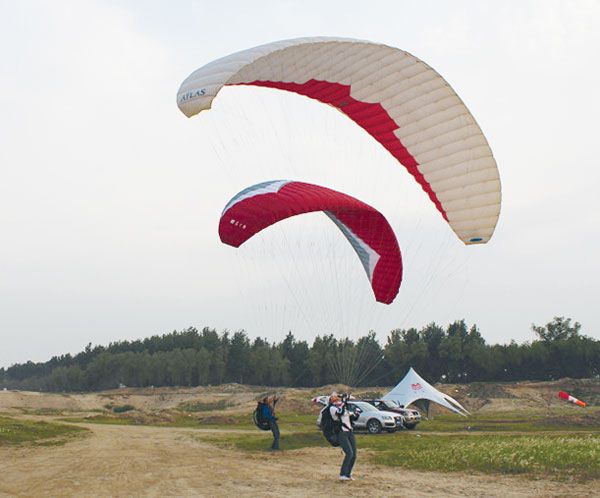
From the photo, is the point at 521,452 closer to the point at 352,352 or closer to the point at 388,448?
the point at 388,448

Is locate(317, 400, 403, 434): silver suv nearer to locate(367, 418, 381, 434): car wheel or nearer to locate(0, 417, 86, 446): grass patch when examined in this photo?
locate(367, 418, 381, 434): car wheel

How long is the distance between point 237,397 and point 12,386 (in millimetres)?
151191

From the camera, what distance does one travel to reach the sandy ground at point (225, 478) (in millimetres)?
10602

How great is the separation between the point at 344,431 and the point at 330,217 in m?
8.03

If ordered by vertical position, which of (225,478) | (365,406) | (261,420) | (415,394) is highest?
(415,394)

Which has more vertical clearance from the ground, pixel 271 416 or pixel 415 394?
pixel 415 394

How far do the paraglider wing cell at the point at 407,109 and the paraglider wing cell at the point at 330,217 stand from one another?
2007 millimetres

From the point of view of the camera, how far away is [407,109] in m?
16.0

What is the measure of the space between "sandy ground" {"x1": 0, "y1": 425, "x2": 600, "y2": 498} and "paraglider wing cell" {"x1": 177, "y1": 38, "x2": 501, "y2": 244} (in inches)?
267

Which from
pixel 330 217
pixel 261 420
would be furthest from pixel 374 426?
pixel 330 217

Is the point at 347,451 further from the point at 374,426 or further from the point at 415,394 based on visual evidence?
the point at 415,394

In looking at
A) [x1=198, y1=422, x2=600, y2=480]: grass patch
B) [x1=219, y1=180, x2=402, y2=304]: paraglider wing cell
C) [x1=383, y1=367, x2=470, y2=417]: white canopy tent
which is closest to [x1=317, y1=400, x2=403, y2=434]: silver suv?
[x1=198, y1=422, x2=600, y2=480]: grass patch

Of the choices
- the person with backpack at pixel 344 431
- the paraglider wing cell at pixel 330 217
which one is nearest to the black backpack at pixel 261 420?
the paraglider wing cell at pixel 330 217

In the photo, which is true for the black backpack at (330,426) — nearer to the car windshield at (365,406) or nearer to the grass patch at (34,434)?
the grass patch at (34,434)
